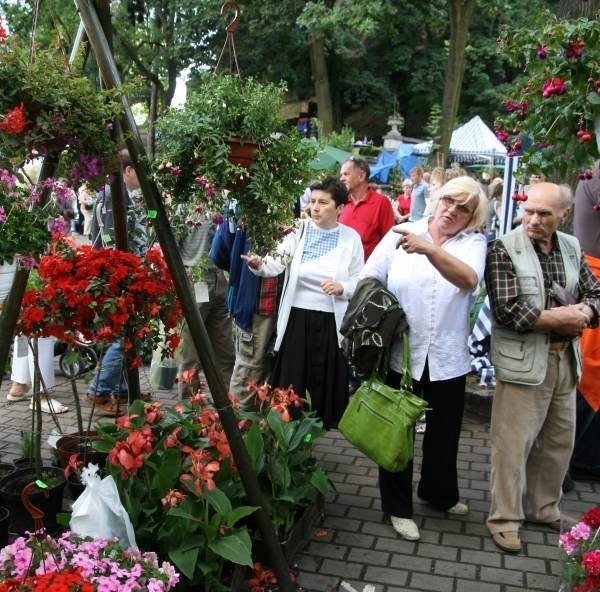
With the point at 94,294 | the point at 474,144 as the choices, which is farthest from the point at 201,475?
the point at 474,144

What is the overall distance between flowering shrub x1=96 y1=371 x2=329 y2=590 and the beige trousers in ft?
3.16

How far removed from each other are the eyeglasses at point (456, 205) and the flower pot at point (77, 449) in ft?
7.90

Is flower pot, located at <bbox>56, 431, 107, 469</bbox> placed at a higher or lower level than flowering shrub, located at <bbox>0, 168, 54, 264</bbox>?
lower

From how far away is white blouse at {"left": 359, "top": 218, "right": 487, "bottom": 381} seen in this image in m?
3.76

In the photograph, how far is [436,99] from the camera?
3064 cm

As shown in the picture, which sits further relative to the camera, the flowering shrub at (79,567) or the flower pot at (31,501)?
the flower pot at (31,501)

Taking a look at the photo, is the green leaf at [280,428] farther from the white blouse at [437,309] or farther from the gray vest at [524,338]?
the gray vest at [524,338]

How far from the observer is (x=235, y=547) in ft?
9.74

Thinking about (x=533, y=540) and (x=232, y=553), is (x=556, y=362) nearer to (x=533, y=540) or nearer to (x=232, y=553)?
(x=533, y=540)

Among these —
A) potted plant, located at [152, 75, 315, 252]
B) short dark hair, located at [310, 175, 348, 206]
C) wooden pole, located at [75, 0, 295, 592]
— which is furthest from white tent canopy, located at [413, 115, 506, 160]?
wooden pole, located at [75, 0, 295, 592]

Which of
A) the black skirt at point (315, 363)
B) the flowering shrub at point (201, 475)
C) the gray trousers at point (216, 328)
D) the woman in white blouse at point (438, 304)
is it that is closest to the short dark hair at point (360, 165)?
the gray trousers at point (216, 328)

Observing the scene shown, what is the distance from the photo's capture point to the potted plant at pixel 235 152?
2844 millimetres

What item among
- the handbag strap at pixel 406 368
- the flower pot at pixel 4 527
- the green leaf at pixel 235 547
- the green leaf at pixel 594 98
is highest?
the green leaf at pixel 594 98

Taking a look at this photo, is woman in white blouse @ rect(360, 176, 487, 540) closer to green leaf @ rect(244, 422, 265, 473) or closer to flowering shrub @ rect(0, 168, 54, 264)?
green leaf @ rect(244, 422, 265, 473)
